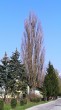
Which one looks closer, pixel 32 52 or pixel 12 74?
pixel 12 74

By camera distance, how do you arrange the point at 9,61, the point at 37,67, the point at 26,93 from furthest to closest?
the point at 37,67 < the point at 26,93 < the point at 9,61

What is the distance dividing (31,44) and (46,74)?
7.13 m

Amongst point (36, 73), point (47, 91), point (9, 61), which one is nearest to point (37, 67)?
point (36, 73)

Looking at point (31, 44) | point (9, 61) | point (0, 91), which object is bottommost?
point (0, 91)

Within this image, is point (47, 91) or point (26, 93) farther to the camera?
point (47, 91)

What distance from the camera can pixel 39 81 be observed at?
6425 centimetres

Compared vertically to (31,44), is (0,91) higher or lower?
lower

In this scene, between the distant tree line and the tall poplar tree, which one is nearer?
the distant tree line

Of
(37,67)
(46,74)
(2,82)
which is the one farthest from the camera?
(46,74)

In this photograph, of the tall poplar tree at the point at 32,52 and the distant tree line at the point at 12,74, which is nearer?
the distant tree line at the point at 12,74

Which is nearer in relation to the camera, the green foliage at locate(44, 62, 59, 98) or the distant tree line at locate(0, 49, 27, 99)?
the distant tree line at locate(0, 49, 27, 99)

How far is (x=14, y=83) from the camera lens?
5016cm

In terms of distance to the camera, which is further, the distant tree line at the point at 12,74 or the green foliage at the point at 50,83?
the green foliage at the point at 50,83

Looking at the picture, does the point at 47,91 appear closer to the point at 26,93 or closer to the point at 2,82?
the point at 26,93
